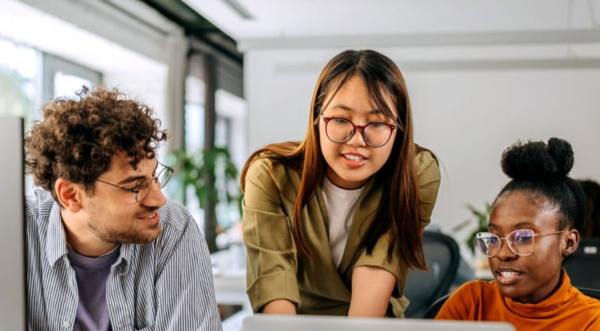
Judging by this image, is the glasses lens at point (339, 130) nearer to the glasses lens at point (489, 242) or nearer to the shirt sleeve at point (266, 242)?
the shirt sleeve at point (266, 242)

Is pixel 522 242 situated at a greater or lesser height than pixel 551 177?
lesser

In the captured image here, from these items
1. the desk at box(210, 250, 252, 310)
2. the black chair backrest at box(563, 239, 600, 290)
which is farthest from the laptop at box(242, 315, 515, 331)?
the desk at box(210, 250, 252, 310)

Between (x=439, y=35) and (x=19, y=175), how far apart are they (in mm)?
3944

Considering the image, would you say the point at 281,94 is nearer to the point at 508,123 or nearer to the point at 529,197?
the point at 508,123

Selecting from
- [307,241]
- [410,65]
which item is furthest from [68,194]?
[410,65]

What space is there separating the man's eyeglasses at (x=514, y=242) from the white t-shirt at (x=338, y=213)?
33 cm

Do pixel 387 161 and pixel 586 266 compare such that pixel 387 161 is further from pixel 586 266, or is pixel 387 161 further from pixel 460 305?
pixel 586 266

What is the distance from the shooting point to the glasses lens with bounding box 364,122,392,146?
144 centimetres

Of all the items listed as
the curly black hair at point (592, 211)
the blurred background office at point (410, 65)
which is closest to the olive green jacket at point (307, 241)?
the curly black hair at point (592, 211)

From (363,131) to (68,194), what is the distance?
2.20 ft

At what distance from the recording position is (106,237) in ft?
4.77

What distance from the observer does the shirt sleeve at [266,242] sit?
1491 mm

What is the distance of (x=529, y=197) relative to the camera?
144 centimetres

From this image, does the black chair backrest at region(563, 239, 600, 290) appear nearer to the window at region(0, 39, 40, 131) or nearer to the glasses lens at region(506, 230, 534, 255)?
the glasses lens at region(506, 230, 534, 255)
